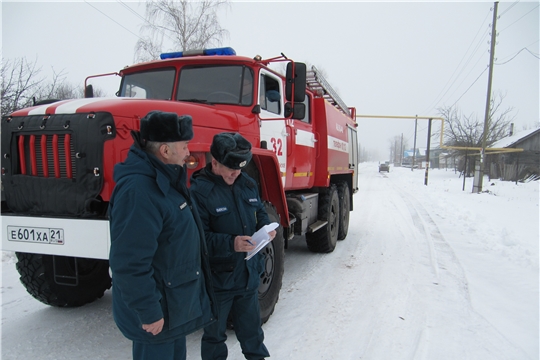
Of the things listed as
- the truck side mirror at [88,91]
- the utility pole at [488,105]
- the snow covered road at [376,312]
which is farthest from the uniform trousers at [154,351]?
the utility pole at [488,105]

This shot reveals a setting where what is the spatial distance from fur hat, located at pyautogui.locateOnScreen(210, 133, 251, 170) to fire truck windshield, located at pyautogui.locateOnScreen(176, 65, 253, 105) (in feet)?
5.32

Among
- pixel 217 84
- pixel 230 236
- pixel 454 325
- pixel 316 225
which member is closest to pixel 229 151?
pixel 230 236

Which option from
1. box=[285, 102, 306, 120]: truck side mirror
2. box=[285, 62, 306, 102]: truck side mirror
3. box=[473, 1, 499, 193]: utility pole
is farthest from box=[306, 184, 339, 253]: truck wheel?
box=[473, 1, 499, 193]: utility pole

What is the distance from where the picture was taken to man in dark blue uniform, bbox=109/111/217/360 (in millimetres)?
1568

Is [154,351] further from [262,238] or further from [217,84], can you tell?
[217,84]

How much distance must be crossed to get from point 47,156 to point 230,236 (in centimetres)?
159

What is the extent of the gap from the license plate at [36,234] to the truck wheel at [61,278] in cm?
53

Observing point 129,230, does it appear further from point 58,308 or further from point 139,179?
point 58,308

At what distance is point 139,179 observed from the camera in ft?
5.39

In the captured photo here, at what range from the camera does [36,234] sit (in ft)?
8.39

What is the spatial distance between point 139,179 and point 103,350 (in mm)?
2076

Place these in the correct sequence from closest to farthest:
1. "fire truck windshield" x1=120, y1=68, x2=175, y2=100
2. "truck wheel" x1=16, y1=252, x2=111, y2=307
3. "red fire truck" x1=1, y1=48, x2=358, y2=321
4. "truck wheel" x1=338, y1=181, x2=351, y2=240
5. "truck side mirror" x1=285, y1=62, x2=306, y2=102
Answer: "red fire truck" x1=1, y1=48, x2=358, y2=321 → "truck wheel" x1=16, y1=252, x2=111, y2=307 → "truck side mirror" x1=285, y1=62, x2=306, y2=102 → "fire truck windshield" x1=120, y1=68, x2=175, y2=100 → "truck wheel" x1=338, y1=181, x2=351, y2=240

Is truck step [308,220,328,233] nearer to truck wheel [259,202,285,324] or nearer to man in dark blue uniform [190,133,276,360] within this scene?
truck wheel [259,202,285,324]

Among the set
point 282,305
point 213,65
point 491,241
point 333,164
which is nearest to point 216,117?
point 213,65
